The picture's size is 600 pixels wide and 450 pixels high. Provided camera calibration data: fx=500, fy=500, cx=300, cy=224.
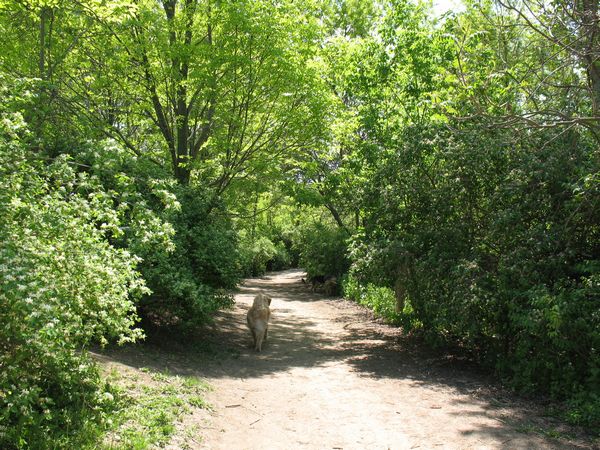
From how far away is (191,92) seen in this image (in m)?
12.8

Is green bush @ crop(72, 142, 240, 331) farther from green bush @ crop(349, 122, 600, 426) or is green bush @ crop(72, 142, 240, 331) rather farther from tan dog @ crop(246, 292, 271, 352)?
green bush @ crop(349, 122, 600, 426)

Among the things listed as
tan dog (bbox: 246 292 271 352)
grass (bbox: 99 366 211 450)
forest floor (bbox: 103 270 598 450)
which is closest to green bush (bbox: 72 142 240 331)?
tan dog (bbox: 246 292 271 352)

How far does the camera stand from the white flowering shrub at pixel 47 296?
3764 mm

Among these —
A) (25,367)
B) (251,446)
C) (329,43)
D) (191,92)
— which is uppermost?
(329,43)

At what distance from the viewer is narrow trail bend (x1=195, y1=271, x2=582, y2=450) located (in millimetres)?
5660

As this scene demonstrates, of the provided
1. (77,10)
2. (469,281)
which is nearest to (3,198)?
(469,281)

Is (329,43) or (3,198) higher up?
(329,43)

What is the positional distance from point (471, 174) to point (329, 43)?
32.4ft

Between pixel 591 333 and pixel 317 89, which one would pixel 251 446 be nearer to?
pixel 591 333

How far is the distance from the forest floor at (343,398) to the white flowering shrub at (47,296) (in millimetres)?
1357

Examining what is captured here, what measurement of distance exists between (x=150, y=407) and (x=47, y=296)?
8.99 ft

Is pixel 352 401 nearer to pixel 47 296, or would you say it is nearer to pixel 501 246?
pixel 501 246

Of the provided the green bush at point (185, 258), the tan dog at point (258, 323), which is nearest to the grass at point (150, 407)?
the green bush at point (185, 258)

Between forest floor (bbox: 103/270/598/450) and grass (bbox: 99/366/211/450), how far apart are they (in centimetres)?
13
